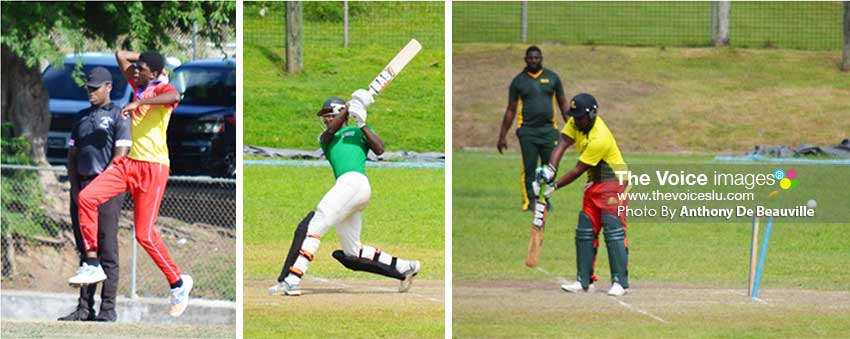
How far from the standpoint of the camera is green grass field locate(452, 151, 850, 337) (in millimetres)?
12133

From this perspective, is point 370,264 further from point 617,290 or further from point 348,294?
point 617,290

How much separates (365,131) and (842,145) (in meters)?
10.0

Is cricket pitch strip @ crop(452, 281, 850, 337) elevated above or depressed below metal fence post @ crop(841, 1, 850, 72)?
below

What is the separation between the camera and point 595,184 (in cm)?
1258

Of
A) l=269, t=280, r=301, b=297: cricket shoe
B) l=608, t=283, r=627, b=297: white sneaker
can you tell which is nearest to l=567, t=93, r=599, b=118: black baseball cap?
l=608, t=283, r=627, b=297: white sneaker

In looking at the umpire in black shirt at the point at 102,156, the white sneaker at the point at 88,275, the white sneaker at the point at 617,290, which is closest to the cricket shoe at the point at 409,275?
the white sneaker at the point at 617,290

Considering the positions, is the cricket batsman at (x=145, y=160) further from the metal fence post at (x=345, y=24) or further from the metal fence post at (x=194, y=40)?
the metal fence post at (x=194, y=40)

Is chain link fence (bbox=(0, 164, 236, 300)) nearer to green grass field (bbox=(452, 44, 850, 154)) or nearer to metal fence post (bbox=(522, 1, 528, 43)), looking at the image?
green grass field (bbox=(452, 44, 850, 154))

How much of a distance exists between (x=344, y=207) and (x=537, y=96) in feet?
14.6

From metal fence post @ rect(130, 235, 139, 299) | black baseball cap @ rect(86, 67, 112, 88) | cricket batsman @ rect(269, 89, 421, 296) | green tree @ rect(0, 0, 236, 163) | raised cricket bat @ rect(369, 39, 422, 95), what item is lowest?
metal fence post @ rect(130, 235, 139, 299)

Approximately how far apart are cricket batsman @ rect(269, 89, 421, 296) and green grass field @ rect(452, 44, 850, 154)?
916cm

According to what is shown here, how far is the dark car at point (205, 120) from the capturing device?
14.7 m

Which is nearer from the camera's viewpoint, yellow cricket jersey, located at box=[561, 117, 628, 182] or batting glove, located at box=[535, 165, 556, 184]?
yellow cricket jersey, located at box=[561, 117, 628, 182]

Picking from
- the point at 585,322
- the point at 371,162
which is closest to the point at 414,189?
the point at 371,162
